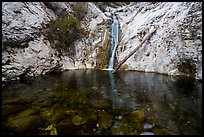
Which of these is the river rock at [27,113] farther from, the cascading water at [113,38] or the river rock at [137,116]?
the cascading water at [113,38]

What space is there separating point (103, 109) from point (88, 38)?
609 inches

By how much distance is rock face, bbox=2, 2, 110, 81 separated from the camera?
14.8 metres

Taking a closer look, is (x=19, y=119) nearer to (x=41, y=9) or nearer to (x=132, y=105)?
(x=132, y=105)

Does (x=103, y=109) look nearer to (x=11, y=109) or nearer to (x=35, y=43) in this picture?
(x=11, y=109)

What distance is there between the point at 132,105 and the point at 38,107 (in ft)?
12.0

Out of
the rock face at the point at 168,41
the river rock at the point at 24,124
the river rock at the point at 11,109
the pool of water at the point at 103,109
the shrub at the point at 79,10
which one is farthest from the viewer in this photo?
the shrub at the point at 79,10

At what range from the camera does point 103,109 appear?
26.6ft

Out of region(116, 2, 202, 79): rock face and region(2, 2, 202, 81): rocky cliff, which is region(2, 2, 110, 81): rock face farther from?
region(116, 2, 202, 79): rock face

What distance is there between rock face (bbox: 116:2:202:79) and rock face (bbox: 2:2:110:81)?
131 inches

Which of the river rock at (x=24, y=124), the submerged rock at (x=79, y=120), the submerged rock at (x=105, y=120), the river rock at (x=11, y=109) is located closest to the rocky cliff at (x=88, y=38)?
the river rock at (x=11, y=109)

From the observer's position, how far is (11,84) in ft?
42.2

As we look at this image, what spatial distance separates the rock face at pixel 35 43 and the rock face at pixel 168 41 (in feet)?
10.9

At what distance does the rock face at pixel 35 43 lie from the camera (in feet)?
48.7

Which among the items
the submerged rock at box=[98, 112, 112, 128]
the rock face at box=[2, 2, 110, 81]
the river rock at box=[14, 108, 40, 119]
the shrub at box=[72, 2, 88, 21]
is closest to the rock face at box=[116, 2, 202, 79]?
the rock face at box=[2, 2, 110, 81]
